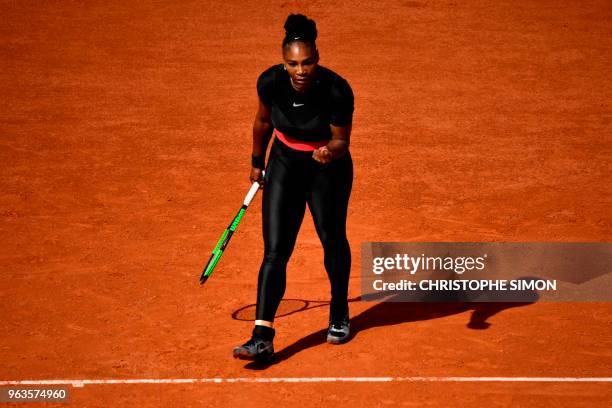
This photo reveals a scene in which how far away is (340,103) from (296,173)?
669 mm

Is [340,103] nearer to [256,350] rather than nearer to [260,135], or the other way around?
[260,135]

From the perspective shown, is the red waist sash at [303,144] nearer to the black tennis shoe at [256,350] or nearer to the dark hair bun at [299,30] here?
the dark hair bun at [299,30]

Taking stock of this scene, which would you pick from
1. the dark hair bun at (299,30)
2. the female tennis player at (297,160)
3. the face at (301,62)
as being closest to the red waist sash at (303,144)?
the female tennis player at (297,160)

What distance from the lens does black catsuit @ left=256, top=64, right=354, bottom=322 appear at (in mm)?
8078

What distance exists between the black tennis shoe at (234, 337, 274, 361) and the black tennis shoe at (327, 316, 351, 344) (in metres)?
0.63

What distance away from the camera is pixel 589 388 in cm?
788

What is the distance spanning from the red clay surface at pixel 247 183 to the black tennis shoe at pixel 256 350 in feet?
0.51

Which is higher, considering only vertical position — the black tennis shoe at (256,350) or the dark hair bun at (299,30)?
the dark hair bun at (299,30)

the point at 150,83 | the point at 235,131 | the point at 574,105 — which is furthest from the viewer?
the point at 150,83

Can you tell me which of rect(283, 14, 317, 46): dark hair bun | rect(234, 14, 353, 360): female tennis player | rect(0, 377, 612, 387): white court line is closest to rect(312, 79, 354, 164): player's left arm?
rect(234, 14, 353, 360): female tennis player

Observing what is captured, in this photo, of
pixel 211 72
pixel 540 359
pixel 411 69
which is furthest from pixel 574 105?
pixel 540 359

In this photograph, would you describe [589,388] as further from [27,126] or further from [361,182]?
[27,126]

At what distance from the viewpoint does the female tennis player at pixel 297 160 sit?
801cm

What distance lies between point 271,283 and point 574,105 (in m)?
9.17
